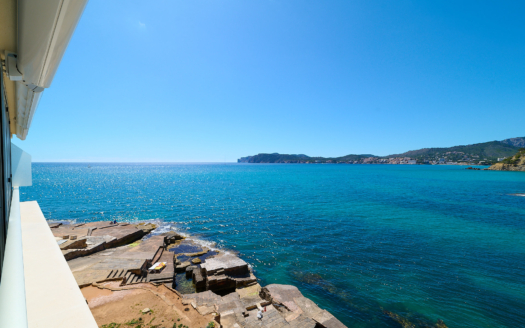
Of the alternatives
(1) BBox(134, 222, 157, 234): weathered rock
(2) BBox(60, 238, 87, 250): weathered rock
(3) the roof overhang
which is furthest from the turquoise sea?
(3) the roof overhang

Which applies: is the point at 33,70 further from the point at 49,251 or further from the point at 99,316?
the point at 99,316

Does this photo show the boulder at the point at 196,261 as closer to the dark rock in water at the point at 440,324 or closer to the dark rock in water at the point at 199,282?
the dark rock in water at the point at 199,282

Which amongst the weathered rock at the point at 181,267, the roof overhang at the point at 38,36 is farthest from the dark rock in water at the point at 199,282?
the roof overhang at the point at 38,36

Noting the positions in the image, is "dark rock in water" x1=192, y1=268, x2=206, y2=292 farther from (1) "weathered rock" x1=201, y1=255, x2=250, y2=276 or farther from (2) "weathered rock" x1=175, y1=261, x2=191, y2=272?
(2) "weathered rock" x1=175, y1=261, x2=191, y2=272

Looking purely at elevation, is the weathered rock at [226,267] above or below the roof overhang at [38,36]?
below

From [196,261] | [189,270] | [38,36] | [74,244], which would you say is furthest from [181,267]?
[38,36]

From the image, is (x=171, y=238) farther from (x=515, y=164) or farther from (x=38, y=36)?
(x=515, y=164)

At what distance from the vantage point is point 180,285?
17734mm

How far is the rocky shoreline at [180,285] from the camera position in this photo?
12.0 metres

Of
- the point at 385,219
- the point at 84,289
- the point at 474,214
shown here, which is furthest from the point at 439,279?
the point at 474,214

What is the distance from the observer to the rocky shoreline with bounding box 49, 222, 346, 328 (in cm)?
1203

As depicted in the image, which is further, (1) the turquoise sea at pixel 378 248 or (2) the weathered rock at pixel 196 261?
(2) the weathered rock at pixel 196 261

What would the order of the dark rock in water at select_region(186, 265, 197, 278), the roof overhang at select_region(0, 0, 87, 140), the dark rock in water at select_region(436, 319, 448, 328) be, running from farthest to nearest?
the dark rock in water at select_region(186, 265, 197, 278)
the dark rock in water at select_region(436, 319, 448, 328)
the roof overhang at select_region(0, 0, 87, 140)

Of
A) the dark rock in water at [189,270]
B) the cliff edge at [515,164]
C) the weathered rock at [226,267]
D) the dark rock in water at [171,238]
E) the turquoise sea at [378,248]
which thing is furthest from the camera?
the cliff edge at [515,164]
